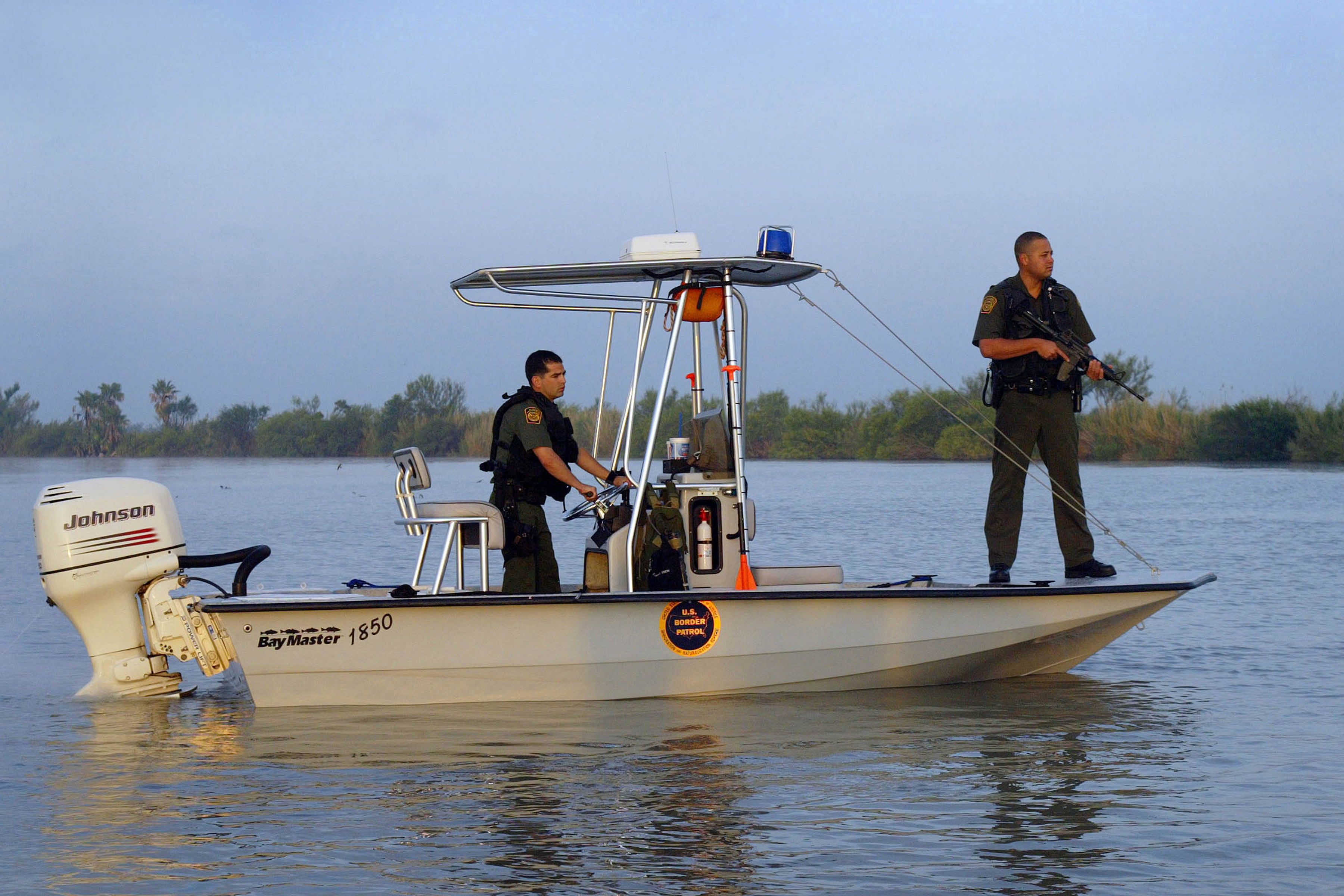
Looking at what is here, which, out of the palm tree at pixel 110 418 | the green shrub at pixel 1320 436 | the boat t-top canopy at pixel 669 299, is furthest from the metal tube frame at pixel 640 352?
the palm tree at pixel 110 418

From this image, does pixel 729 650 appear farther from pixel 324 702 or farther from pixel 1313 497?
pixel 1313 497

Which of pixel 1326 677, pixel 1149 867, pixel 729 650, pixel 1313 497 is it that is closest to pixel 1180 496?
pixel 1313 497

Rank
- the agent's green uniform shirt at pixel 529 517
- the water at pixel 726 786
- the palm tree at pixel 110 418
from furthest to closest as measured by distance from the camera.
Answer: the palm tree at pixel 110 418 < the agent's green uniform shirt at pixel 529 517 < the water at pixel 726 786

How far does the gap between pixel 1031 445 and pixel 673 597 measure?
212 centimetres

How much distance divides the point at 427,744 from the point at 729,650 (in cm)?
158

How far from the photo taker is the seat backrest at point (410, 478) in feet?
23.5

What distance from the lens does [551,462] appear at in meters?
7.05

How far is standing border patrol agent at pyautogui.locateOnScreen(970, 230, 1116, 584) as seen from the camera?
7270 mm

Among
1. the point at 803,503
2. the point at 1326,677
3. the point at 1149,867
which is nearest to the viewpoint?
the point at 1149,867

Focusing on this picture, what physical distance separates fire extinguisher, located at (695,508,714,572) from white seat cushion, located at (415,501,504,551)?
1.00 meters

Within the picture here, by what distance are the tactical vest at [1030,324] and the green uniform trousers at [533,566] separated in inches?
103

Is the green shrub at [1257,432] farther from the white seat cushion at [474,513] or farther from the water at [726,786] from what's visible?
the white seat cushion at [474,513]

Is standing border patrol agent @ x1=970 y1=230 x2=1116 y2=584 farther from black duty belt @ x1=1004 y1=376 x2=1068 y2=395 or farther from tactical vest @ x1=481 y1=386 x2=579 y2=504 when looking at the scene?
tactical vest @ x1=481 y1=386 x2=579 y2=504

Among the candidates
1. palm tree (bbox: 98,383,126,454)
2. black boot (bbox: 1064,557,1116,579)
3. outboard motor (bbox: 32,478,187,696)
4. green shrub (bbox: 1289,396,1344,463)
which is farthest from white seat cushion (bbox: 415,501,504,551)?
palm tree (bbox: 98,383,126,454)
